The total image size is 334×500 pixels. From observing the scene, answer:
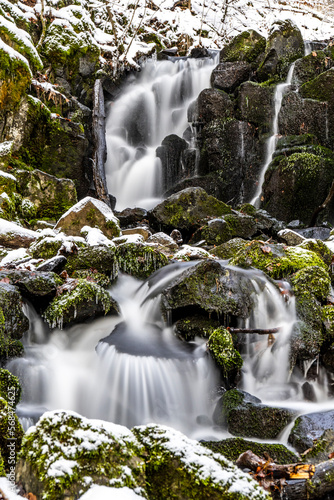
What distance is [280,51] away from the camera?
13570 mm

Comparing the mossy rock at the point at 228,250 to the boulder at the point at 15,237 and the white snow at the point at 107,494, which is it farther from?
the white snow at the point at 107,494

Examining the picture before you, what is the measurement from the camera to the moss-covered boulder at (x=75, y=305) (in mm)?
4316

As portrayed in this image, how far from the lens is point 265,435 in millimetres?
3488

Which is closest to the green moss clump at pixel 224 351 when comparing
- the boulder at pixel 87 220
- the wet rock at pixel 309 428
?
the wet rock at pixel 309 428

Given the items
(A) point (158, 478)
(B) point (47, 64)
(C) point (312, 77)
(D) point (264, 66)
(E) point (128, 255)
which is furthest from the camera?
(D) point (264, 66)

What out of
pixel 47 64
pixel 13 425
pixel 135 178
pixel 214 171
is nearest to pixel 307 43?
pixel 214 171

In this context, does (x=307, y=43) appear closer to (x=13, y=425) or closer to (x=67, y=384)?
(x=67, y=384)

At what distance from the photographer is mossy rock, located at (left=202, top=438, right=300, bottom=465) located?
296cm

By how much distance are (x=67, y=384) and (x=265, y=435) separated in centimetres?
196

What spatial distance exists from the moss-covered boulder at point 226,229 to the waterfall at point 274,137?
10.5 ft

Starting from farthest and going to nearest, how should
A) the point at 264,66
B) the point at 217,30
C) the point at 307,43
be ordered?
the point at 217,30 < the point at 307,43 < the point at 264,66

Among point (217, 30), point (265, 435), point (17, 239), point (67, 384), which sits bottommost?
point (265, 435)

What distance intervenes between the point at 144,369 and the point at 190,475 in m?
2.41

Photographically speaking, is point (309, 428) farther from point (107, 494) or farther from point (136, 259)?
point (136, 259)
